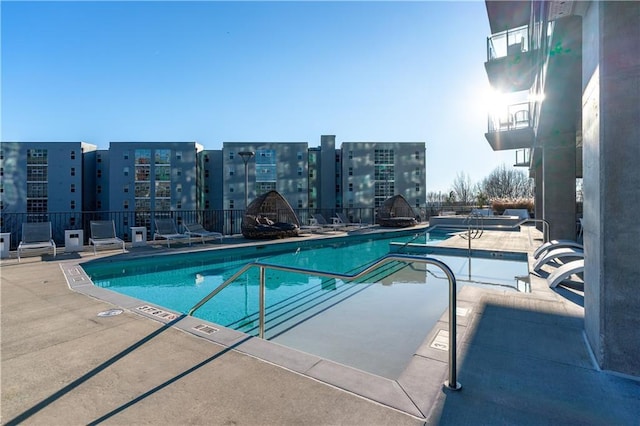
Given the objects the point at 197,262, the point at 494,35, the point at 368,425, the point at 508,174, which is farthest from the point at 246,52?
the point at 508,174

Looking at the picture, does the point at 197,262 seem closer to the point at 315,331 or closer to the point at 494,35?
the point at 315,331

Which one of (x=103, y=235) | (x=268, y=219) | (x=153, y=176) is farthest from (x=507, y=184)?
(x=103, y=235)

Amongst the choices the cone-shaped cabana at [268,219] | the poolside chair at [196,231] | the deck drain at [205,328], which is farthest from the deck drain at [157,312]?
the cone-shaped cabana at [268,219]

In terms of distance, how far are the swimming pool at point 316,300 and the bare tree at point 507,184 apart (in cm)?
4710

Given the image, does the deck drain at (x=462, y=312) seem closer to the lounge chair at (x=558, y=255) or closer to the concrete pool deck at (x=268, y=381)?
the concrete pool deck at (x=268, y=381)

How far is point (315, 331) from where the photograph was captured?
13.0 feet

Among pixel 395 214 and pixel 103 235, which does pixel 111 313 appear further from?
pixel 395 214

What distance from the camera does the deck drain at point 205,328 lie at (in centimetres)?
307

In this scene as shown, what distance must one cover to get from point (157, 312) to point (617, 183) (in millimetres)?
4471

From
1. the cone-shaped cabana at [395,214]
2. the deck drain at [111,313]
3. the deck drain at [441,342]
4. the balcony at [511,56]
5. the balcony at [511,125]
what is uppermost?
the balcony at [511,56]

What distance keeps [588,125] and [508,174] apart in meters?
55.6

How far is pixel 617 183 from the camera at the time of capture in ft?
7.09

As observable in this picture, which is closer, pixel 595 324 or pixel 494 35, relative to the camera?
pixel 595 324

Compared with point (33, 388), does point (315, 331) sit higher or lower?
lower
